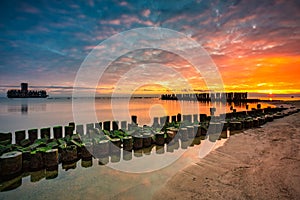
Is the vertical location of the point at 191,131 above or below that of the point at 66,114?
above

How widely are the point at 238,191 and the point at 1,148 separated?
6.68m

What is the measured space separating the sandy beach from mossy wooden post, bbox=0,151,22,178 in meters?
3.95

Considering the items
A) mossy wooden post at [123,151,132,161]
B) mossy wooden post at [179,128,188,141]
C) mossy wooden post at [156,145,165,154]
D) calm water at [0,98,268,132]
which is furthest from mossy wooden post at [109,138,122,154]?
calm water at [0,98,268,132]

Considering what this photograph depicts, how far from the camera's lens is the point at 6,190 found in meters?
4.26

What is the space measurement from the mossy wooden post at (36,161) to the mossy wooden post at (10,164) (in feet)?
0.94

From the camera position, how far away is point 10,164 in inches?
190

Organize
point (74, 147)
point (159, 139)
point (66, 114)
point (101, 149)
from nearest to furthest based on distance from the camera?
point (74, 147)
point (101, 149)
point (159, 139)
point (66, 114)

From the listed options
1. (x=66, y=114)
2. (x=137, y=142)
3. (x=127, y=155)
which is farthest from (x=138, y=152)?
(x=66, y=114)

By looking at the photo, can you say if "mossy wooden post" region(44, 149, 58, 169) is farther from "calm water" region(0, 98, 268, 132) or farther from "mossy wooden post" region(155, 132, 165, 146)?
"calm water" region(0, 98, 268, 132)

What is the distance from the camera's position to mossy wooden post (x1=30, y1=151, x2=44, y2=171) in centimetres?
525

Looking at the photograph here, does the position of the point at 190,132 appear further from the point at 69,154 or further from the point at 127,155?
the point at 69,154

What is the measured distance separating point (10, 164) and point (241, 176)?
601 cm

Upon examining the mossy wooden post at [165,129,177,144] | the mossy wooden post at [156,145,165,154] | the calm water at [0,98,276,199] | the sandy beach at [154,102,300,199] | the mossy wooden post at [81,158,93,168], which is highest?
the mossy wooden post at [165,129,177,144]

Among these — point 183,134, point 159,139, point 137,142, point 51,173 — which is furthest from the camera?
point 183,134
